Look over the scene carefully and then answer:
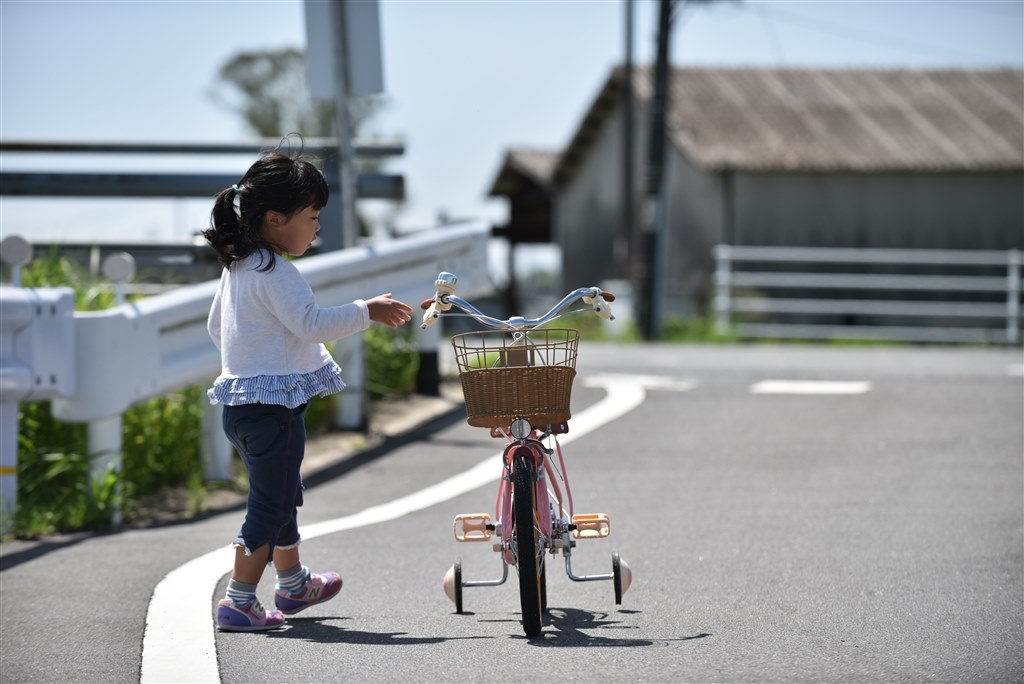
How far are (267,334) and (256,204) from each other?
44cm

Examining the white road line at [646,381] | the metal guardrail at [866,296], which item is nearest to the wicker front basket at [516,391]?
the white road line at [646,381]

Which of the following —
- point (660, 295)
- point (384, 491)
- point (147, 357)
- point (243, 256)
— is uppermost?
point (243, 256)

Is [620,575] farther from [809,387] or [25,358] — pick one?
[809,387]

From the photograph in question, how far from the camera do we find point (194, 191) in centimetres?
956

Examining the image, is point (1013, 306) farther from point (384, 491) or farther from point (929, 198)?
point (384, 491)

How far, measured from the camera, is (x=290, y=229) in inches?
192

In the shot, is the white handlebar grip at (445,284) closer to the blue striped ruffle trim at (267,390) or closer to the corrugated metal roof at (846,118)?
the blue striped ruffle trim at (267,390)

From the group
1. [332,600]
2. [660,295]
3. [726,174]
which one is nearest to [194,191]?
[332,600]

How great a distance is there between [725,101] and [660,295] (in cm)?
894

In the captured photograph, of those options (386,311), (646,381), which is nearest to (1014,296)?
(646,381)

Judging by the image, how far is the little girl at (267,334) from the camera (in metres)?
4.76

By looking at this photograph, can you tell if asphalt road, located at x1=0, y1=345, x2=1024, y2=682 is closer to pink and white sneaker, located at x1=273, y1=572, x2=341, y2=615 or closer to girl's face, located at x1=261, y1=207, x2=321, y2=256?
pink and white sneaker, located at x1=273, y1=572, x2=341, y2=615

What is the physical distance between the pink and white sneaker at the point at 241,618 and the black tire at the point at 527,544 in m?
0.89

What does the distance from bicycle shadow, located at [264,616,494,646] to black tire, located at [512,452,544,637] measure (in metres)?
0.20
